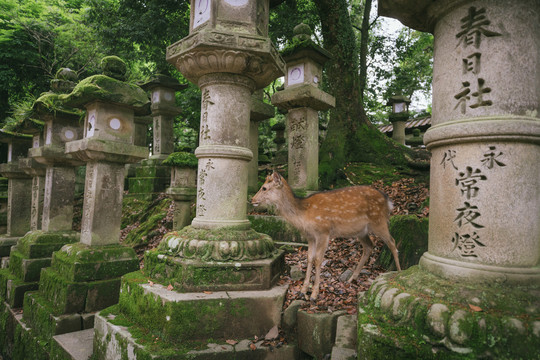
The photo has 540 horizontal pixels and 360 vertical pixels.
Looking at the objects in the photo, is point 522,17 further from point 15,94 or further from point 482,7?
point 15,94

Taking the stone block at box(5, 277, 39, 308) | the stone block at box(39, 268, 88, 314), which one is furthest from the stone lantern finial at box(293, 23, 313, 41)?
the stone block at box(5, 277, 39, 308)

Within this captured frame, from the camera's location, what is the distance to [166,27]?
10.3 meters

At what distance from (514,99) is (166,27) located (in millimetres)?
10742

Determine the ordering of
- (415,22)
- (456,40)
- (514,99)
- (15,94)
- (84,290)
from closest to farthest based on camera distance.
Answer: (514,99)
(456,40)
(415,22)
(84,290)
(15,94)

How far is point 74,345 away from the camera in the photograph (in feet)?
11.8

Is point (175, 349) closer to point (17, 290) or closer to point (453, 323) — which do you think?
point (453, 323)

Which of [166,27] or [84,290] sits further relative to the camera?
[166,27]

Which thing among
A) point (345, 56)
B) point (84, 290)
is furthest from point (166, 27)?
point (84, 290)

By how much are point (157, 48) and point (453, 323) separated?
11907mm

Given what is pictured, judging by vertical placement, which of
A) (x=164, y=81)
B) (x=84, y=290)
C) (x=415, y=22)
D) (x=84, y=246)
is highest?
(x=164, y=81)

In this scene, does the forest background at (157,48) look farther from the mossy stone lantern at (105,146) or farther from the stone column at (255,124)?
the mossy stone lantern at (105,146)

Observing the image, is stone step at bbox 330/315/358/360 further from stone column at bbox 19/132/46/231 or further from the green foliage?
the green foliage

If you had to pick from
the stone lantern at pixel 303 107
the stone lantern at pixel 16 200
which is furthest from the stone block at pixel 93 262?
the stone lantern at pixel 16 200

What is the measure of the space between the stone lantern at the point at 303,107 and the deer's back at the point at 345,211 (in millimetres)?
2774
